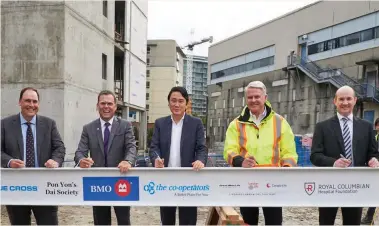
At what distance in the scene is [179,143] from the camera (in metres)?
3.78

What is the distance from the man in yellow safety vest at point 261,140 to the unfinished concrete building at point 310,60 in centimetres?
2279

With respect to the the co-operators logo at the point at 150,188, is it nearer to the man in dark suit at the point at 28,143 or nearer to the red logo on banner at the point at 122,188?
the red logo on banner at the point at 122,188

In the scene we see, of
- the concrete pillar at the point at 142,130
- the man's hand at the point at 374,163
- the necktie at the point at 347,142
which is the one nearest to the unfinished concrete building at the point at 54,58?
the necktie at the point at 347,142

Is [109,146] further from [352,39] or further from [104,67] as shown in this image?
[352,39]

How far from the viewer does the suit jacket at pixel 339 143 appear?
3564mm

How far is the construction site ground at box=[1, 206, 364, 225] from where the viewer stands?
6762mm

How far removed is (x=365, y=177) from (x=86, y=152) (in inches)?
112

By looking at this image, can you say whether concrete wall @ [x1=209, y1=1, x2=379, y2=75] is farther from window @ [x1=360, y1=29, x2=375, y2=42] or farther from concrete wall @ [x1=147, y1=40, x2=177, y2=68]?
concrete wall @ [x1=147, y1=40, x2=177, y2=68]

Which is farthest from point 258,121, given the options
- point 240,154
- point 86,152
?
point 86,152

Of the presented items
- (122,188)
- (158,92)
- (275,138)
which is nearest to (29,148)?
(122,188)

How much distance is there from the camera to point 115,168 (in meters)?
3.55

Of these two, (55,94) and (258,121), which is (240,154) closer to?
(258,121)

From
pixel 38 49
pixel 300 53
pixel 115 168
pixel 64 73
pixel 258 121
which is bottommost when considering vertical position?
pixel 115 168

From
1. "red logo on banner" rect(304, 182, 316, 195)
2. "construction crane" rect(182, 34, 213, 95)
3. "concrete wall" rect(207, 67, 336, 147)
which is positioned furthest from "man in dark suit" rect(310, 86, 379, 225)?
"construction crane" rect(182, 34, 213, 95)
